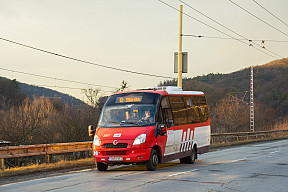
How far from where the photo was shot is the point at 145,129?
44.2ft

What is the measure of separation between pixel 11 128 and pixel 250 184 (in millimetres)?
27078

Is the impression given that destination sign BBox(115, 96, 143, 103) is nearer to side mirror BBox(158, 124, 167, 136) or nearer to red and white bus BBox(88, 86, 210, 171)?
red and white bus BBox(88, 86, 210, 171)

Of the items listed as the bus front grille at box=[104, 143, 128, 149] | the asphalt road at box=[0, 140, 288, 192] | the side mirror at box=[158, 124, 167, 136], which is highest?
the side mirror at box=[158, 124, 167, 136]

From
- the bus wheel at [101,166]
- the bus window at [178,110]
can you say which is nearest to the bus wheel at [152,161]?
the bus wheel at [101,166]

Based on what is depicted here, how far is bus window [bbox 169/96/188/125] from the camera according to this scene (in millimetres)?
15586

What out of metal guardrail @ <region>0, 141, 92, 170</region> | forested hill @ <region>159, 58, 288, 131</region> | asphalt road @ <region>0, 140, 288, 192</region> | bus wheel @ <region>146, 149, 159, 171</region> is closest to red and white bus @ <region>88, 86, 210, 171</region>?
bus wheel @ <region>146, 149, 159, 171</region>

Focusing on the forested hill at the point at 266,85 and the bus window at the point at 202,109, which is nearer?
the bus window at the point at 202,109

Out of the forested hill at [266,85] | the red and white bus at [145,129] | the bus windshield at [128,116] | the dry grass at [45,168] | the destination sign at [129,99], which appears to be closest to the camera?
the red and white bus at [145,129]

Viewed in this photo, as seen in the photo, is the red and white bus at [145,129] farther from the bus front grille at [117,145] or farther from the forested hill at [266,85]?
the forested hill at [266,85]

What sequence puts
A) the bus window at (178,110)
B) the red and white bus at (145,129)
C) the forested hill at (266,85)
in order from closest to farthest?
A: the red and white bus at (145,129) < the bus window at (178,110) < the forested hill at (266,85)

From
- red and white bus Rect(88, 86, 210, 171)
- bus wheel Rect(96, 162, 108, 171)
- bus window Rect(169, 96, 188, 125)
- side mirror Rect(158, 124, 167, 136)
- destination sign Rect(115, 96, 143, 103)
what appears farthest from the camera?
bus window Rect(169, 96, 188, 125)

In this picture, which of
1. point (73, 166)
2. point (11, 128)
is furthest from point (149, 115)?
point (11, 128)

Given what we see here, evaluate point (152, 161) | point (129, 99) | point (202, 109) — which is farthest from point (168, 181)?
point (202, 109)

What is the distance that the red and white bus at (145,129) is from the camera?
1323 centimetres
